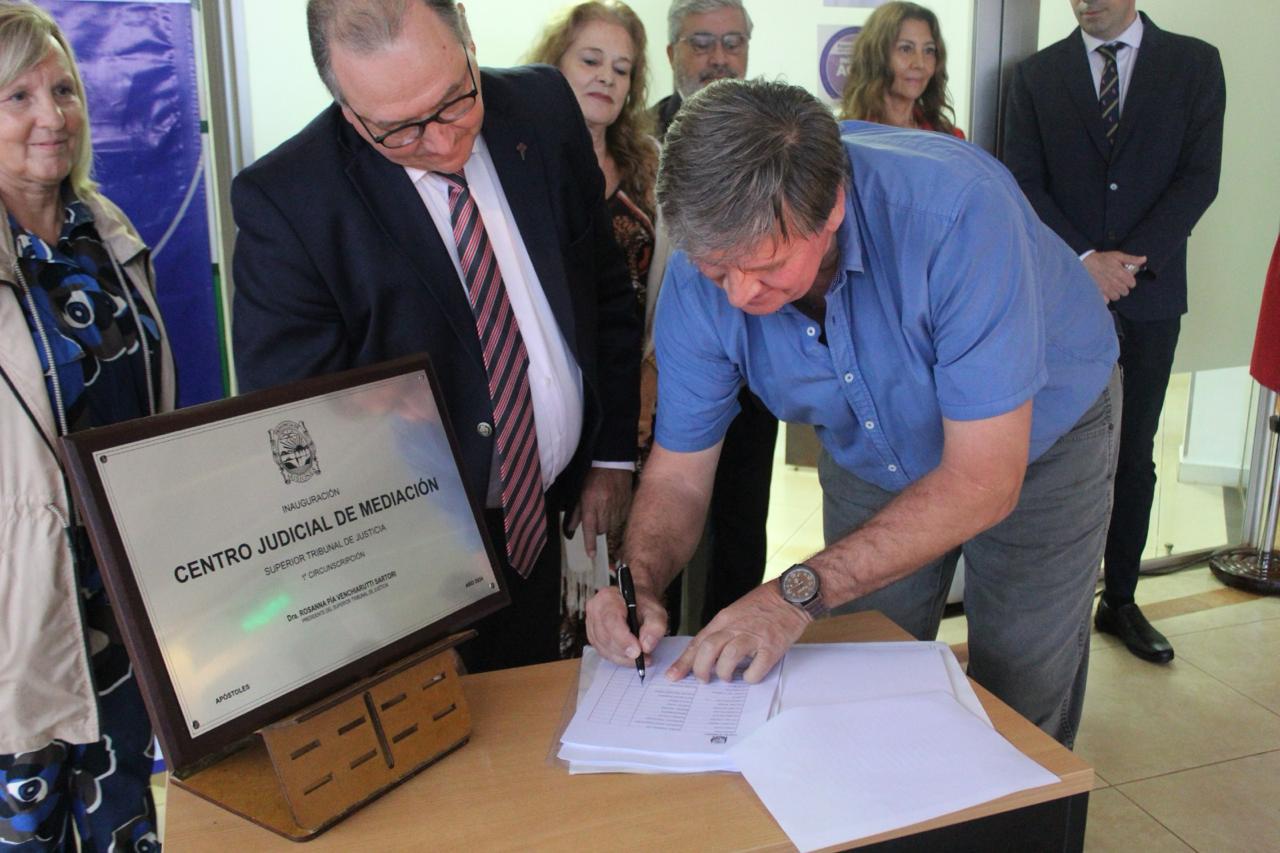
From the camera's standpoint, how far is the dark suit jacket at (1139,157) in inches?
116

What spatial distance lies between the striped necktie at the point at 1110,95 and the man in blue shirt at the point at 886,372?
1588 mm

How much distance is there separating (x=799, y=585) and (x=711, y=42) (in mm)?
1699

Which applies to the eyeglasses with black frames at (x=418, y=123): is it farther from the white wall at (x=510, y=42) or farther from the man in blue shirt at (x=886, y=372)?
the white wall at (x=510, y=42)

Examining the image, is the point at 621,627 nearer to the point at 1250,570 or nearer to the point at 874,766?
the point at 874,766

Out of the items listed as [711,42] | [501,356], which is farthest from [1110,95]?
[501,356]

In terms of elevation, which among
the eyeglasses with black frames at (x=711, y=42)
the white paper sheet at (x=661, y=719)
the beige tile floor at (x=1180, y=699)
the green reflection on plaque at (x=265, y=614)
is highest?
the eyeglasses with black frames at (x=711, y=42)

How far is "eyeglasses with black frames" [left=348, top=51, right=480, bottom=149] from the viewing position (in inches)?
55.2

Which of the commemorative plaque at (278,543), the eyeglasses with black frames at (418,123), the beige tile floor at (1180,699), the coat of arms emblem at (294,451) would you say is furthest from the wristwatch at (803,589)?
the beige tile floor at (1180,699)

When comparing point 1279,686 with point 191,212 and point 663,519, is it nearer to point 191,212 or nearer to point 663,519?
point 663,519

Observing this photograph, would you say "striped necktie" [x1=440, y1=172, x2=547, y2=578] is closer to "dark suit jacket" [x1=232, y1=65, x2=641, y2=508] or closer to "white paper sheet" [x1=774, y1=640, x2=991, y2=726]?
"dark suit jacket" [x1=232, y1=65, x2=641, y2=508]

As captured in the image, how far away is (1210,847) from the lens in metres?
2.20

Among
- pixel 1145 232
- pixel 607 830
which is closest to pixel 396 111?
pixel 607 830

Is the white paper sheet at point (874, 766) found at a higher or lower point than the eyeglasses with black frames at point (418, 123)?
lower

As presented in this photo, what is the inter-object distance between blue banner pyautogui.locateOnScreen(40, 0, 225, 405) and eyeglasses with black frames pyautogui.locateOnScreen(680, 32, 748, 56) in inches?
45.8
